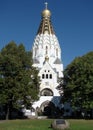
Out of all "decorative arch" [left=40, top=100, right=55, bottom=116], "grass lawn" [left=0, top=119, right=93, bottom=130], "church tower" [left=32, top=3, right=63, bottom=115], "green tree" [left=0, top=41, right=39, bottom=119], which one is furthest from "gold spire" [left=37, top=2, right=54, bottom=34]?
"grass lawn" [left=0, top=119, right=93, bottom=130]

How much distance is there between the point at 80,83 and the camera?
56688 mm

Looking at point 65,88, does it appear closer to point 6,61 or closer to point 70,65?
point 70,65

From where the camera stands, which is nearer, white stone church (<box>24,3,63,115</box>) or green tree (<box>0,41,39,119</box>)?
green tree (<box>0,41,39,119</box>)

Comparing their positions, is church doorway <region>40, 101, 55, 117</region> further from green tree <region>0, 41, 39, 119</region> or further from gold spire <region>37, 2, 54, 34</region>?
gold spire <region>37, 2, 54, 34</region>

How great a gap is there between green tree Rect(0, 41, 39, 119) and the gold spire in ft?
149

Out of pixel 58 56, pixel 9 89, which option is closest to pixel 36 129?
pixel 9 89

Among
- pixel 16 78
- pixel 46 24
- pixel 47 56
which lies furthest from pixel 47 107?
pixel 46 24

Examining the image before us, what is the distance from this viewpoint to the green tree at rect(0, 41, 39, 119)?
5378cm

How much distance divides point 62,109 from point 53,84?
24.9 ft

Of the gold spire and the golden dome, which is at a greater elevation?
the golden dome

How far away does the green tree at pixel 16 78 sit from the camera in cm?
5378

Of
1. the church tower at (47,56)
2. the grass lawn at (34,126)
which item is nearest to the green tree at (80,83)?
the grass lawn at (34,126)

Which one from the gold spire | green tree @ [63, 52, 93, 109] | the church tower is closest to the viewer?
green tree @ [63, 52, 93, 109]

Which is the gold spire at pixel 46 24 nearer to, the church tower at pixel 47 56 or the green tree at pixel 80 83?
the church tower at pixel 47 56
